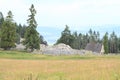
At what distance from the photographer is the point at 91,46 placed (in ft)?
433

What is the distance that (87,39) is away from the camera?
160375 millimetres

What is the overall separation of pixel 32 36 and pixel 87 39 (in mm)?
87430

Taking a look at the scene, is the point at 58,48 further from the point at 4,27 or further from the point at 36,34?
the point at 4,27

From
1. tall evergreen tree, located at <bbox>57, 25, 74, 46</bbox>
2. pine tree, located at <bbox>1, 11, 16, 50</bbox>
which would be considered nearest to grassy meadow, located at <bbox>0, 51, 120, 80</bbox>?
pine tree, located at <bbox>1, 11, 16, 50</bbox>

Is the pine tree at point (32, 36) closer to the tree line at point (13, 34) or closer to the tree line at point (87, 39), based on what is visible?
the tree line at point (13, 34)

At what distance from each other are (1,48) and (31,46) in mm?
7938

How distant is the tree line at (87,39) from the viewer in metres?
107

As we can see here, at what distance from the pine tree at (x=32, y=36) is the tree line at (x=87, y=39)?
30.8 metres

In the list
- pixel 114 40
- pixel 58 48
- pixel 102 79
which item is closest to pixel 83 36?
pixel 114 40

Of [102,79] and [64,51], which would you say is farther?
[64,51]

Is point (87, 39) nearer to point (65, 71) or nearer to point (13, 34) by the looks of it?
point (13, 34)

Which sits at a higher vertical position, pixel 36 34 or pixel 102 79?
pixel 36 34

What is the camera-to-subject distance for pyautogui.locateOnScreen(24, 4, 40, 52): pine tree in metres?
74.4

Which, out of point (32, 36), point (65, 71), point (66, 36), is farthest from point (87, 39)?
point (65, 71)
